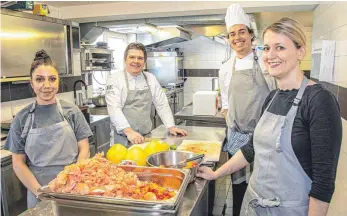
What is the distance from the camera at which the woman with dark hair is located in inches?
63.0

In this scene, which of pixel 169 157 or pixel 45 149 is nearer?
pixel 169 157

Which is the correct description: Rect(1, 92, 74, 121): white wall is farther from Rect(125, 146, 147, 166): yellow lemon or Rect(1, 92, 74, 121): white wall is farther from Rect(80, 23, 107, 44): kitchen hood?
Rect(125, 146, 147, 166): yellow lemon

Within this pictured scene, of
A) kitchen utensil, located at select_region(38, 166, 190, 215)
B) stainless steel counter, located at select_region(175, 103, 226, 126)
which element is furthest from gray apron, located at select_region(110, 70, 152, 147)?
kitchen utensil, located at select_region(38, 166, 190, 215)

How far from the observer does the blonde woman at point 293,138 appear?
39.6 inches

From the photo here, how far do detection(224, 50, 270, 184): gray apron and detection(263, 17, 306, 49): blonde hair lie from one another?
852mm

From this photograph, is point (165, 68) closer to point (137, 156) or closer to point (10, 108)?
point (10, 108)

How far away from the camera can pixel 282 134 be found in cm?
111

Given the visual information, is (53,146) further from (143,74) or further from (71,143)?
(143,74)

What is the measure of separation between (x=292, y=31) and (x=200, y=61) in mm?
5970

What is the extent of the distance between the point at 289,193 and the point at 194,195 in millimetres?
382

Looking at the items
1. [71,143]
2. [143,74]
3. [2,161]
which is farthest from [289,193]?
[2,161]

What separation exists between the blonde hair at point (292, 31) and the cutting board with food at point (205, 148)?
2.62ft

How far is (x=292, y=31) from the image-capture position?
1105 millimetres

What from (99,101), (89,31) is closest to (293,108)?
(89,31)
